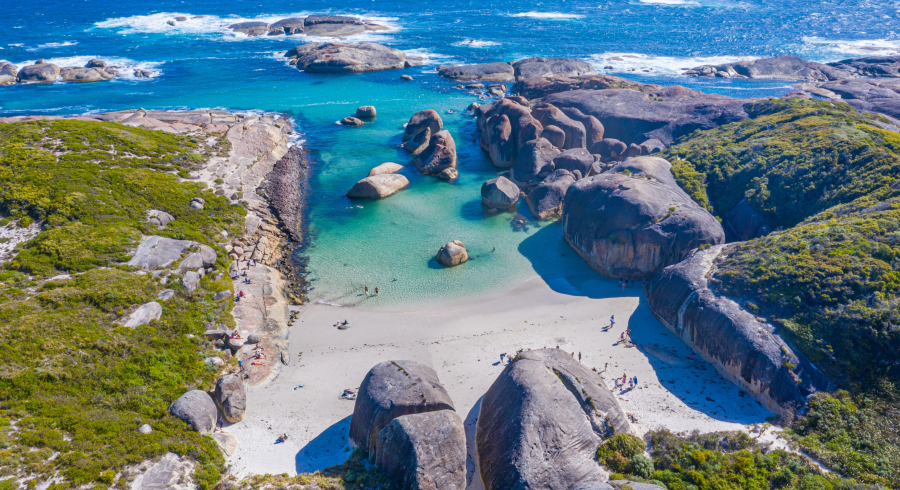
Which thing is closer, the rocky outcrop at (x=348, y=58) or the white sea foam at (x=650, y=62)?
the rocky outcrop at (x=348, y=58)

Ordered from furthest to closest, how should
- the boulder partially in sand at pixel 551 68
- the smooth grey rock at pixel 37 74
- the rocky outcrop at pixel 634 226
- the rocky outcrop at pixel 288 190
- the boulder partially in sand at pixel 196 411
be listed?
the boulder partially in sand at pixel 551 68
the smooth grey rock at pixel 37 74
the rocky outcrop at pixel 288 190
the rocky outcrop at pixel 634 226
the boulder partially in sand at pixel 196 411

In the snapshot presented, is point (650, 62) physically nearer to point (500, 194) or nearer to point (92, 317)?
point (500, 194)

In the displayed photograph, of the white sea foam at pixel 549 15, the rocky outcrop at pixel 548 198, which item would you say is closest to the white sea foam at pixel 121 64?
the rocky outcrop at pixel 548 198

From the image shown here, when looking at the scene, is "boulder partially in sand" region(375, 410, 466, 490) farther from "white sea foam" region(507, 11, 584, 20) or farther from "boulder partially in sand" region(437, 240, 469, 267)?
"white sea foam" region(507, 11, 584, 20)

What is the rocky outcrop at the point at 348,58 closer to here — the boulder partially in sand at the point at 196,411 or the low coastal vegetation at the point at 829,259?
the low coastal vegetation at the point at 829,259

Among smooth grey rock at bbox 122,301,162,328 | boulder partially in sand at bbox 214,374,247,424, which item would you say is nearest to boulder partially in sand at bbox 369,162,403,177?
smooth grey rock at bbox 122,301,162,328

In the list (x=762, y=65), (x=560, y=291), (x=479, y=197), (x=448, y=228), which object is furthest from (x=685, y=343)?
(x=762, y=65)

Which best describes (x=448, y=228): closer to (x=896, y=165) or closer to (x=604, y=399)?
(x=604, y=399)
